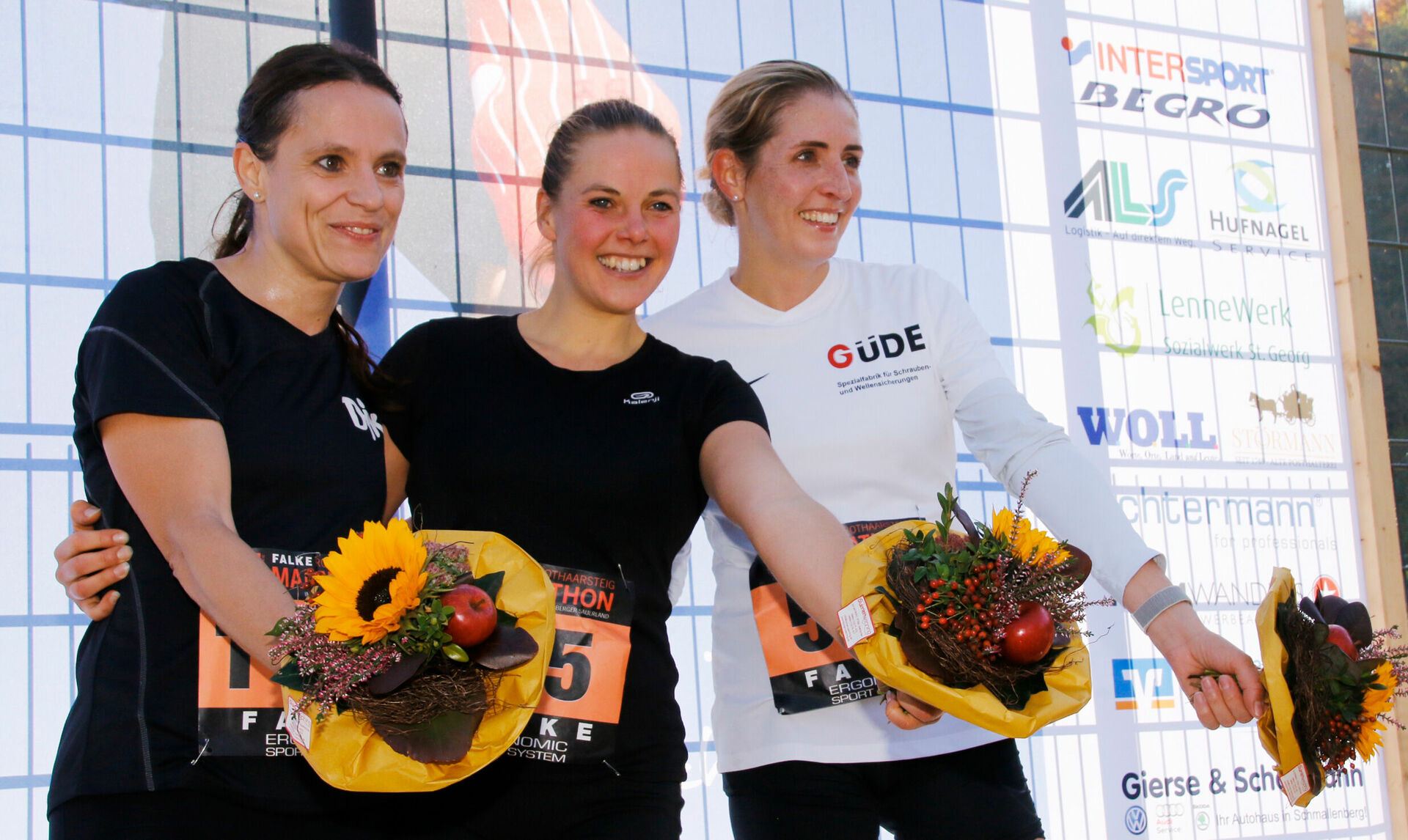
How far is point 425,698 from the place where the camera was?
47.0 inches

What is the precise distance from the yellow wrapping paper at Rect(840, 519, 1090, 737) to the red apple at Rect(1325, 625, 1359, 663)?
1.43ft

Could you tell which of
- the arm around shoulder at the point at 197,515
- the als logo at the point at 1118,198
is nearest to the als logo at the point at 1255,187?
the als logo at the point at 1118,198

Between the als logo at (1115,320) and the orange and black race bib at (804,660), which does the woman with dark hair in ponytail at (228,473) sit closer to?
the orange and black race bib at (804,660)

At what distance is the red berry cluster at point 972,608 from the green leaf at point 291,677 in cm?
69

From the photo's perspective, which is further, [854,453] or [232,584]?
[854,453]

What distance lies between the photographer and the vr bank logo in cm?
362

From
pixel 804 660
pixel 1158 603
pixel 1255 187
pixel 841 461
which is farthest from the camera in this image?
pixel 1255 187

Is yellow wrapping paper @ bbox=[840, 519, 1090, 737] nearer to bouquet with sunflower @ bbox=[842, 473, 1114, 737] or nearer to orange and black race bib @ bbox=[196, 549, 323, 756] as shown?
bouquet with sunflower @ bbox=[842, 473, 1114, 737]

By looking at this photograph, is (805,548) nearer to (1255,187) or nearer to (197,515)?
(197,515)

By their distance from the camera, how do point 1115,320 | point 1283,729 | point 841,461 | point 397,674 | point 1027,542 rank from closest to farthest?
point 397,674
point 1027,542
point 1283,729
point 841,461
point 1115,320

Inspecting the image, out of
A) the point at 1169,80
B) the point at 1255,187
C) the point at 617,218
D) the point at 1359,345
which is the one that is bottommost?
the point at 617,218

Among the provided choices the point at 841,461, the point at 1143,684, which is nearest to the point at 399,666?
the point at 841,461

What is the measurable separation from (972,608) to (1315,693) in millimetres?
653

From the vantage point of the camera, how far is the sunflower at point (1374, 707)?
5.24ft
